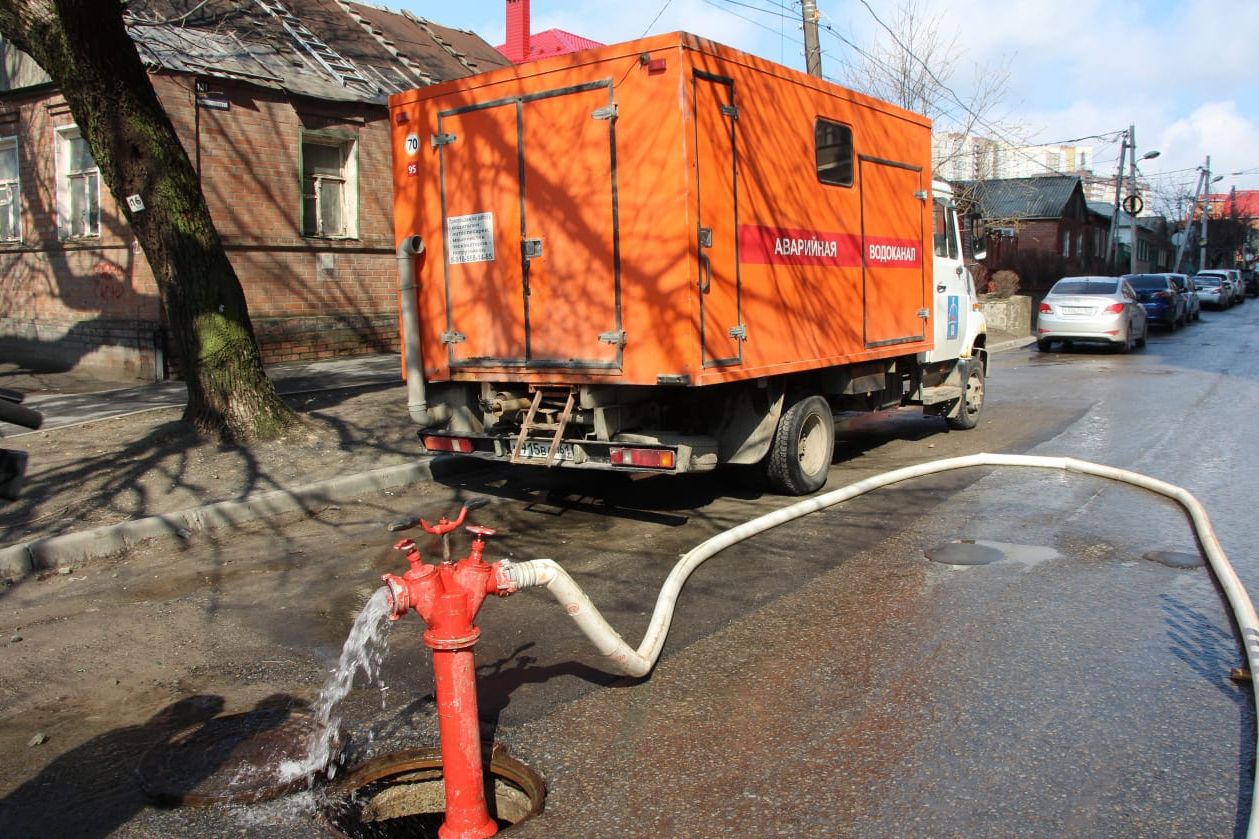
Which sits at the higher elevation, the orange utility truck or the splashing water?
the orange utility truck

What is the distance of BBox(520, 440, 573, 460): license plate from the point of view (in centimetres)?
733

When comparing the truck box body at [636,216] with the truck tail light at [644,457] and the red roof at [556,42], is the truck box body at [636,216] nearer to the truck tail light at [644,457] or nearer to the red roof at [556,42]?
the truck tail light at [644,457]

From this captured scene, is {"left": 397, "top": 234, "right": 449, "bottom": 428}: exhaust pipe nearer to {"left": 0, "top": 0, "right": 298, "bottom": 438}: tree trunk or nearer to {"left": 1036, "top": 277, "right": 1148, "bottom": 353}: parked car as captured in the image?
{"left": 0, "top": 0, "right": 298, "bottom": 438}: tree trunk

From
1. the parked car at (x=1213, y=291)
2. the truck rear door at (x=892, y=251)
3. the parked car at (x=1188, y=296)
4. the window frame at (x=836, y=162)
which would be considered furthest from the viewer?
the parked car at (x=1213, y=291)

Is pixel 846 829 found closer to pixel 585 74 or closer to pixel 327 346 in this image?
pixel 585 74

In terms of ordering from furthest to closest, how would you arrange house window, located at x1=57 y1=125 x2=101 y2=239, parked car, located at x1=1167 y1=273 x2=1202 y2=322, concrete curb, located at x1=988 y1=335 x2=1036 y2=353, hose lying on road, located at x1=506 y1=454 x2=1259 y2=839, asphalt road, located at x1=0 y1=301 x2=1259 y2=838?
parked car, located at x1=1167 y1=273 x2=1202 y2=322
concrete curb, located at x1=988 y1=335 x2=1036 y2=353
house window, located at x1=57 y1=125 x2=101 y2=239
hose lying on road, located at x1=506 y1=454 x2=1259 y2=839
asphalt road, located at x1=0 y1=301 x2=1259 y2=838

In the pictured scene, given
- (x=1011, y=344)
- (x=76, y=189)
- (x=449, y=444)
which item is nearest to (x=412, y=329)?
(x=449, y=444)

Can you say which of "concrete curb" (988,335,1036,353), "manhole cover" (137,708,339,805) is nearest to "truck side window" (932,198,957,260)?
"manhole cover" (137,708,339,805)

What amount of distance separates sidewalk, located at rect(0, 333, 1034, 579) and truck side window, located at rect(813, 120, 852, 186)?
4.22 m

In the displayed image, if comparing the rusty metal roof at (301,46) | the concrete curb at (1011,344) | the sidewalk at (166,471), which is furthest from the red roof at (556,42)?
the sidewalk at (166,471)

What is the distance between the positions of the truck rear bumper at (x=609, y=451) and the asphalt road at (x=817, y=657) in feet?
1.67

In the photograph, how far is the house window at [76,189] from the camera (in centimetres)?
1600

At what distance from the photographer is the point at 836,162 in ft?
27.9

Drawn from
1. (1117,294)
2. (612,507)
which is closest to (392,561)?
(612,507)
